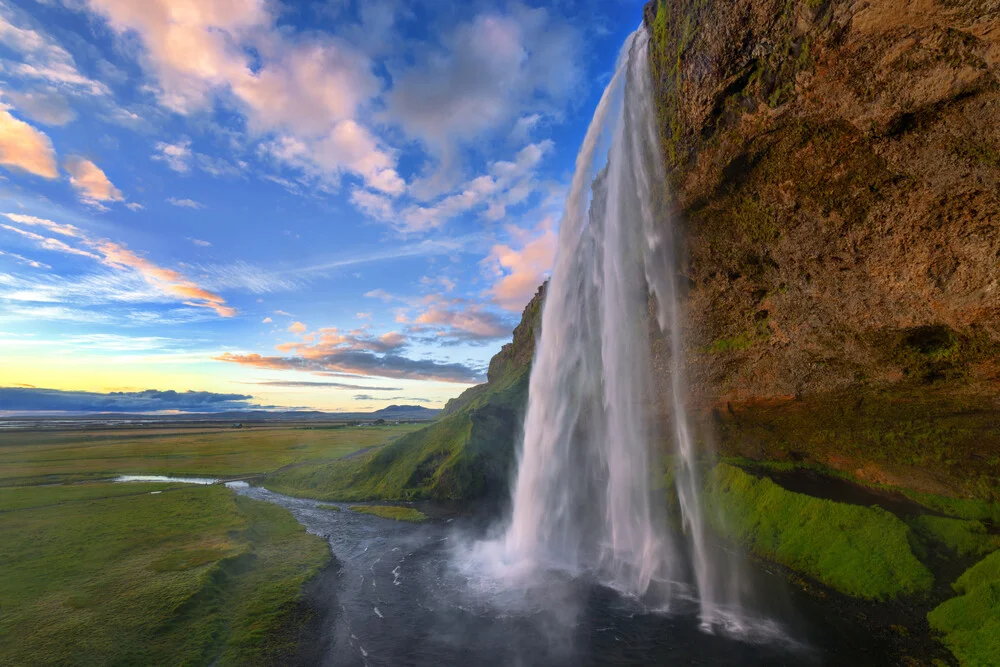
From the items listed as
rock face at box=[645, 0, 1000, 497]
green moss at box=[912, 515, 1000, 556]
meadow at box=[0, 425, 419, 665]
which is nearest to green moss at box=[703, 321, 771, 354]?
rock face at box=[645, 0, 1000, 497]

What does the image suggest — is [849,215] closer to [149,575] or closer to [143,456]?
[149,575]

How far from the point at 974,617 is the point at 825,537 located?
278 inches

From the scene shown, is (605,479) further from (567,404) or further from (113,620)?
(113,620)

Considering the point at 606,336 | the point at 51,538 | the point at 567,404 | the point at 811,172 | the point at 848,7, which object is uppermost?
the point at 848,7

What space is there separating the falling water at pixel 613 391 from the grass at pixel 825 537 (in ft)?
9.76

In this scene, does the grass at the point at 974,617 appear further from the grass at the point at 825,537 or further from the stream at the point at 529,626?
the stream at the point at 529,626

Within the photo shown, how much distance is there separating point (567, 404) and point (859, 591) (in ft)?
68.2

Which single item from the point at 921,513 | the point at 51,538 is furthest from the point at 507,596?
the point at 51,538

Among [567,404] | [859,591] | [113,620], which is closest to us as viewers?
[113,620]

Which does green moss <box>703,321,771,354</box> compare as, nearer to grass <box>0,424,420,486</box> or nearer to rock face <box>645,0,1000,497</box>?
rock face <box>645,0,1000,497</box>

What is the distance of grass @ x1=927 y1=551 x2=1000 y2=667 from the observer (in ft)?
46.2

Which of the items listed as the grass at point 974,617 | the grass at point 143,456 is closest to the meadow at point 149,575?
the grass at point 143,456

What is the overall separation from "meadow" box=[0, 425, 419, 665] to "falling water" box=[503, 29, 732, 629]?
1385cm

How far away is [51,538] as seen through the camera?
27.6m
